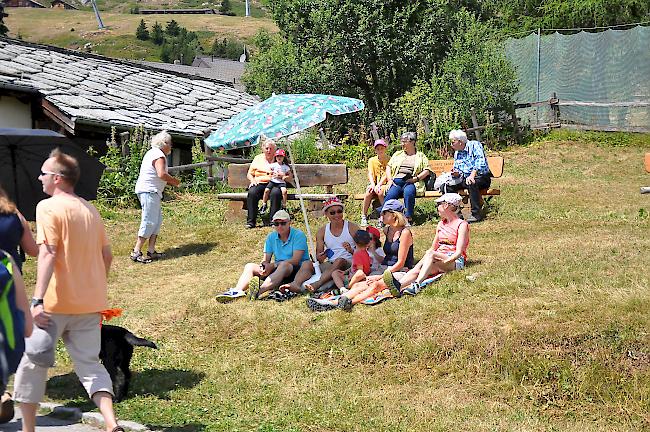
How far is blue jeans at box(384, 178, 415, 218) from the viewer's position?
1218cm

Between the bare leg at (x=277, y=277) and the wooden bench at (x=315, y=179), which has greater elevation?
the wooden bench at (x=315, y=179)

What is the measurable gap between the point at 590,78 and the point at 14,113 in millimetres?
14051

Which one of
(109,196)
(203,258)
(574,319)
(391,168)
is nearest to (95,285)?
(574,319)

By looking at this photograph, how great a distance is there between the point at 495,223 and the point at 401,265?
3.66 m

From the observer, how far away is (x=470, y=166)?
12.2 metres

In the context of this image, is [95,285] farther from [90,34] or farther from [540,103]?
[90,34]

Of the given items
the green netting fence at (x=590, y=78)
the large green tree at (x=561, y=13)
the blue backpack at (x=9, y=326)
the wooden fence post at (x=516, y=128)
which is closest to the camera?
the blue backpack at (x=9, y=326)

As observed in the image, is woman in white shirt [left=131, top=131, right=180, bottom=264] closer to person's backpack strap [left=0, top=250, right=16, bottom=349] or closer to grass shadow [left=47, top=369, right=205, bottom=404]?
grass shadow [left=47, top=369, right=205, bottom=404]

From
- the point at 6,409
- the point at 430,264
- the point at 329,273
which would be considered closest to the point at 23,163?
the point at 329,273

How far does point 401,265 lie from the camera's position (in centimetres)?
895

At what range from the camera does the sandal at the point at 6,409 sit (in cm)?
600

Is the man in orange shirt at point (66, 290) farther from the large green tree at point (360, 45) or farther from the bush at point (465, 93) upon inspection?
the large green tree at point (360, 45)

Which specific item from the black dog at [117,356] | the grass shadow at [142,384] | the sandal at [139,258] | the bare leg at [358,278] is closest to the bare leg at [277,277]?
the bare leg at [358,278]

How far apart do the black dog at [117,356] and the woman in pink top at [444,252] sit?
268cm
